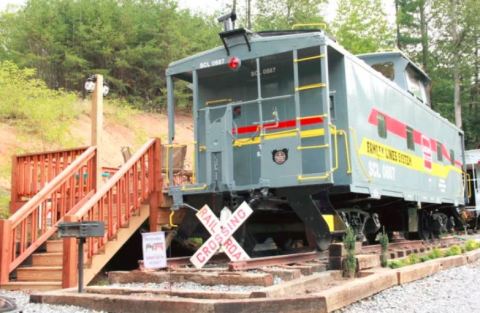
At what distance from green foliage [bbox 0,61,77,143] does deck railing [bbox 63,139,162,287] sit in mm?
7358

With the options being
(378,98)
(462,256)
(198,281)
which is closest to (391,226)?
(462,256)

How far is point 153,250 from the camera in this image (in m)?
5.59

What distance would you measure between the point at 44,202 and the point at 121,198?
3.98ft

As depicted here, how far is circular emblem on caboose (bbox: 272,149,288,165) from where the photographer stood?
283 inches

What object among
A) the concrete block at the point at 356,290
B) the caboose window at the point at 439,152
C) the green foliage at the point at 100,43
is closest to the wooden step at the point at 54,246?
the concrete block at the point at 356,290

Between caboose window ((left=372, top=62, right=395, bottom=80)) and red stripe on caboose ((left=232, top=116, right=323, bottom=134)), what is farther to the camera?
caboose window ((left=372, top=62, right=395, bottom=80))

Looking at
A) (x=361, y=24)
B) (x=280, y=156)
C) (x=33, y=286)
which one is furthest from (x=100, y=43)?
(x=33, y=286)

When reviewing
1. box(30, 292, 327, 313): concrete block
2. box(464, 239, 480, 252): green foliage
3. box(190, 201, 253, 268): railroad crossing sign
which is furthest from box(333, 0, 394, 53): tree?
box(30, 292, 327, 313): concrete block

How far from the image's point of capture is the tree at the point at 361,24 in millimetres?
29953

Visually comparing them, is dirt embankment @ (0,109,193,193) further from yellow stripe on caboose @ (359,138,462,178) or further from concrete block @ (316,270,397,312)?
concrete block @ (316,270,397,312)

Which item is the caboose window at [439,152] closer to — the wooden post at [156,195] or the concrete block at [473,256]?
the concrete block at [473,256]

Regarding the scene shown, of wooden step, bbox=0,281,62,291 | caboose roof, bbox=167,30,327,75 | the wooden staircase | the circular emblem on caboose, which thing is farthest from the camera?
caboose roof, bbox=167,30,327,75

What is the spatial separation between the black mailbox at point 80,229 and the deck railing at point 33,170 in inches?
149

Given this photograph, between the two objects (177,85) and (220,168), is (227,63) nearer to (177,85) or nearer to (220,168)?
(220,168)
